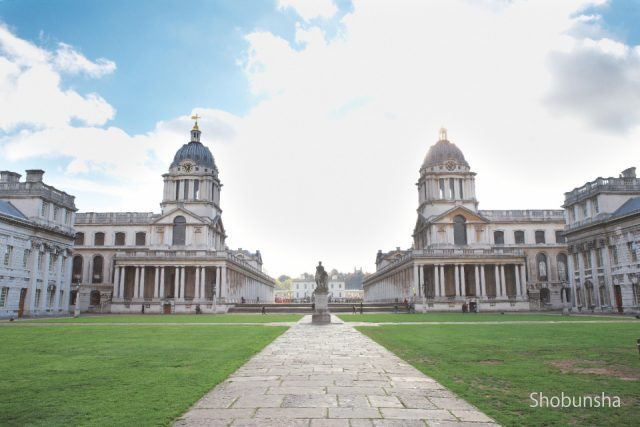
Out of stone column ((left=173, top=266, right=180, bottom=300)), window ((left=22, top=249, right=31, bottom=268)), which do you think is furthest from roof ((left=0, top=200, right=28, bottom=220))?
stone column ((left=173, top=266, right=180, bottom=300))

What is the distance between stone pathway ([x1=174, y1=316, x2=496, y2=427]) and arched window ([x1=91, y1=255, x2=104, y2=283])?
238 feet

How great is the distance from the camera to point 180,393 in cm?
916

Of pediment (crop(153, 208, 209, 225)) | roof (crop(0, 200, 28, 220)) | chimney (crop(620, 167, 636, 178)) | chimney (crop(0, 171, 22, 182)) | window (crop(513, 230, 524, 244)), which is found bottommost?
roof (crop(0, 200, 28, 220))

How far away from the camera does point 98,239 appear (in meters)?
81.3

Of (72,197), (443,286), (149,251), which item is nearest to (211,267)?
(149,251)

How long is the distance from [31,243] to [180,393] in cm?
5005

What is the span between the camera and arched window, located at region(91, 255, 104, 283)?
78.0 metres

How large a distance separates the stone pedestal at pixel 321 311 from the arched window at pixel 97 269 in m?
54.3

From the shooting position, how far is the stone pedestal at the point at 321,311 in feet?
115

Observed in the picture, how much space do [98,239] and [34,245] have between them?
31031mm

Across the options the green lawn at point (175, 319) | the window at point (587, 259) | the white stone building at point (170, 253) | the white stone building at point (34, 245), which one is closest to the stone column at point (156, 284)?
the white stone building at point (170, 253)

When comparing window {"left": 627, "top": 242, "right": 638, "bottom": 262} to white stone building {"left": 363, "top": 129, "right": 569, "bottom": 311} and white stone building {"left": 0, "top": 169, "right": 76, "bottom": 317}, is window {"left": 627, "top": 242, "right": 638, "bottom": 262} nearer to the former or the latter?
white stone building {"left": 363, "top": 129, "right": 569, "bottom": 311}

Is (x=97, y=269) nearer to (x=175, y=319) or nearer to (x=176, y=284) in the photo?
(x=176, y=284)

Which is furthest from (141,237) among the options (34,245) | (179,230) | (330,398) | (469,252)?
(330,398)
